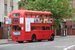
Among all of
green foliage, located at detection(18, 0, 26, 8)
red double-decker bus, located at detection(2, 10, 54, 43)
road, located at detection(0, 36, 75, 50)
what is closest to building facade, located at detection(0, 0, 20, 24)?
green foliage, located at detection(18, 0, 26, 8)

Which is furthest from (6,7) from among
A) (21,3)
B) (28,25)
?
(28,25)

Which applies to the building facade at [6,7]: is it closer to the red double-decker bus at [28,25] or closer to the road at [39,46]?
the red double-decker bus at [28,25]

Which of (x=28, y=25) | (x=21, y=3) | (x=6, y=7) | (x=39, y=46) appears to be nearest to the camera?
(x=39, y=46)

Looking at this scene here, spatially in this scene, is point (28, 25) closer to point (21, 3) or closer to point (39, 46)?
point (39, 46)

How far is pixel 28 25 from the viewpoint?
2731 cm

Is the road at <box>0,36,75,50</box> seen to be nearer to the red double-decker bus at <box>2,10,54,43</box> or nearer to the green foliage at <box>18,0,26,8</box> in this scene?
the red double-decker bus at <box>2,10,54,43</box>

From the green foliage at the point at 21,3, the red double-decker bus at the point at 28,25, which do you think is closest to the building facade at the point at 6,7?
the green foliage at the point at 21,3

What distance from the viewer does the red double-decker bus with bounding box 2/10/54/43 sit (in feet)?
87.1

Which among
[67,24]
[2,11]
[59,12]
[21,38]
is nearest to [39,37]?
[21,38]

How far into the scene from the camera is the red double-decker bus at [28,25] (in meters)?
26.5

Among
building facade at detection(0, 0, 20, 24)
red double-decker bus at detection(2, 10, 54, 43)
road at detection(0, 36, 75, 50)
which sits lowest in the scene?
road at detection(0, 36, 75, 50)

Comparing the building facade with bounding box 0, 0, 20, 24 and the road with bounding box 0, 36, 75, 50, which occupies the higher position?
the building facade with bounding box 0, 0, 20, 24

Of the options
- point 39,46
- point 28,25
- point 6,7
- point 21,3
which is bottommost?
point 39,46

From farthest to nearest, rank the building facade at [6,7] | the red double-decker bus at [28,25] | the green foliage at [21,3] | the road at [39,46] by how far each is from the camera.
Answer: the green foliage at [21,3] → the building facade at [6,7] → the red double-decker bus at [28,25] → the road at [39,46]
